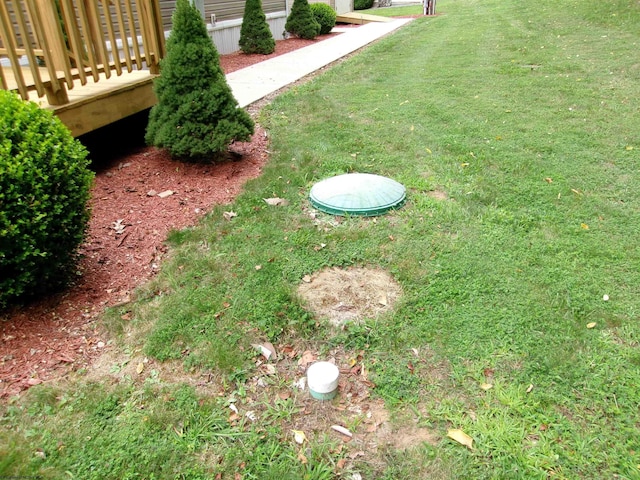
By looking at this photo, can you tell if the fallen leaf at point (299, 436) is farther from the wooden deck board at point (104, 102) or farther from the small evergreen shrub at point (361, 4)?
the small evergreen shrub at point (361, 4)

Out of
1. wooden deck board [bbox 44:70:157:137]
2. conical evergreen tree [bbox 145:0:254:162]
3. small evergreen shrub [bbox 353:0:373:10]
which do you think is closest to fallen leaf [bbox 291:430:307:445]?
conical evergreen tree [bbox 145:0:254:162]

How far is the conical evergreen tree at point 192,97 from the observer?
4133mm

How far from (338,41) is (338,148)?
9.60 metres

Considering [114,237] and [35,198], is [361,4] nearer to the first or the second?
[114,237]

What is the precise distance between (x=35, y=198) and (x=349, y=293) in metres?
1.77

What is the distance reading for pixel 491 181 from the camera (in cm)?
421

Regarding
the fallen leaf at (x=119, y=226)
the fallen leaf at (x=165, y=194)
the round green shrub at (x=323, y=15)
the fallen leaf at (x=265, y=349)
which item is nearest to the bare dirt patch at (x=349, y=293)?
the fallen leaf at (x=265, y=349)

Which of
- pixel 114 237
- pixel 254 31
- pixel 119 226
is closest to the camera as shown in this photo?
pixel 114 237

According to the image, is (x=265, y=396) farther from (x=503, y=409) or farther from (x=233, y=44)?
(x=233, y=44)

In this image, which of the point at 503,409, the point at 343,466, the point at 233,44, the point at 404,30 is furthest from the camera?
the point at 404,30

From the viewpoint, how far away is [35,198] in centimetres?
235

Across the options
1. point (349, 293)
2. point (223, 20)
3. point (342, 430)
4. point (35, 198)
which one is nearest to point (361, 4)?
point (223, 20)

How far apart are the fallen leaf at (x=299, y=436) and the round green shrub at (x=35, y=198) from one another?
154 centimetres

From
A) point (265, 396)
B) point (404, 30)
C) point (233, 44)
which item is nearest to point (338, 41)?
point (404, 30)
